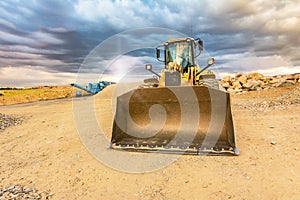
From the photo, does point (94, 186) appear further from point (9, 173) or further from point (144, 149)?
point (9, 173)

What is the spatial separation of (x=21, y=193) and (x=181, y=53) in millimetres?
5898

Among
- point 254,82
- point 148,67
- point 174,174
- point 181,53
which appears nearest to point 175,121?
point 174,174

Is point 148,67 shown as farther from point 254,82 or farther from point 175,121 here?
point 254,82

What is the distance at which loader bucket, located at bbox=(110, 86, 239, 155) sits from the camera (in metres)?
3.93

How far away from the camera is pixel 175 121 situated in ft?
14.8

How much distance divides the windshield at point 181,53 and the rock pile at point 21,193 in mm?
5458

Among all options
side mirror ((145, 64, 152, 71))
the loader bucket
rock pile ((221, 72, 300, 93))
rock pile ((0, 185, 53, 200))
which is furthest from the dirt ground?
rock pile ((221, 72, 300, 93))

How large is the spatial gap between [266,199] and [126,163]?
80.2 inches

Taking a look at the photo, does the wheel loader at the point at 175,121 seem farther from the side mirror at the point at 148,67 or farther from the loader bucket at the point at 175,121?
the side mirror at the point at 148,67

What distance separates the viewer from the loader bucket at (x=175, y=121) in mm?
3930

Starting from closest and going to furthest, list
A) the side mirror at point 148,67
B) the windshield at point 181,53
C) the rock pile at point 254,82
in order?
the side mirror at point 148,67 → the windshield at point 181,53 → the rock pile at point 254,82

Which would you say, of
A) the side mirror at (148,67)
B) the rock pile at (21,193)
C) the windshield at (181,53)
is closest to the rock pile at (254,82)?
the windshield at (181,53)

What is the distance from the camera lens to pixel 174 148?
3.88 meters

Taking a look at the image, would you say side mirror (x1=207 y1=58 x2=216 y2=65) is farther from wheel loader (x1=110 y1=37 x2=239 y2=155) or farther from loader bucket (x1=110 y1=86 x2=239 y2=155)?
loader bucket (x1=110 y1=86 x2=239 y2=155)
